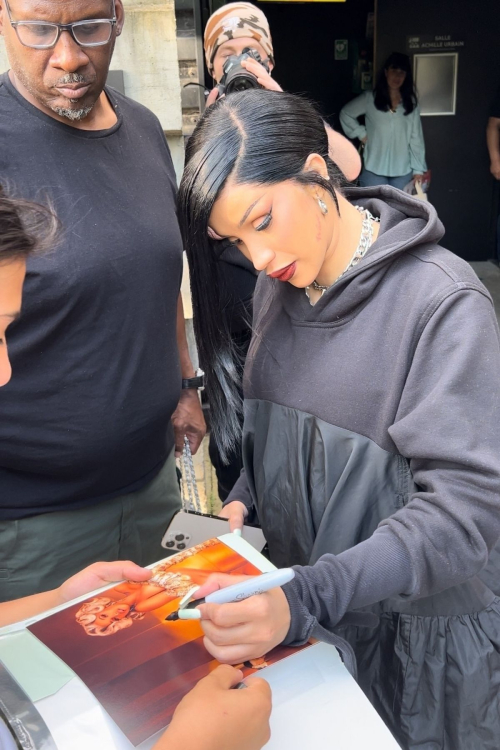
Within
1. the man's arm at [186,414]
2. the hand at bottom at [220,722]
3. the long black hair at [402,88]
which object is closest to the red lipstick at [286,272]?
the hand at bottom at [220,722]

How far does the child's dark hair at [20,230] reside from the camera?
1022 mm

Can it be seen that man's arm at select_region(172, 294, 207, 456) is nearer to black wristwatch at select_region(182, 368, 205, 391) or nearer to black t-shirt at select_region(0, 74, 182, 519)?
black wristwatch at select_region(182, 368, 205, 391)

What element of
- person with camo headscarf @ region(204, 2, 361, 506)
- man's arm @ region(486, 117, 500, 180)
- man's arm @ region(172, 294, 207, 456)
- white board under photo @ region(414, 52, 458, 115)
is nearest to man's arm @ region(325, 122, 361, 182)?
person with camo headscarf @ region(204, 2, 361, 506)

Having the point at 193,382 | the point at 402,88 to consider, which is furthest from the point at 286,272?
the point at 402,88

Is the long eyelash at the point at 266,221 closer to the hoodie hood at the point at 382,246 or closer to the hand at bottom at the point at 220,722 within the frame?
the hoodie hood at the point at 382,246

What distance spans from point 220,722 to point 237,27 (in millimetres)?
2046

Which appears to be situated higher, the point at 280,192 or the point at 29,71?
the point at 29,71

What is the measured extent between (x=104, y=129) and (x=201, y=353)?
0.67 metres

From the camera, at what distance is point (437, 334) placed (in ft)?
3.43

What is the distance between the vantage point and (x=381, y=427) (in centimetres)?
113

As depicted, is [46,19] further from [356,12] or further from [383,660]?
[356,12]

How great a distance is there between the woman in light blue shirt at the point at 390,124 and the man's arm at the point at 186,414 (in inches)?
156

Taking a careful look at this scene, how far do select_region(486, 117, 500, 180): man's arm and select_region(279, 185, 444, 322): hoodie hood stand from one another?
5089 mm

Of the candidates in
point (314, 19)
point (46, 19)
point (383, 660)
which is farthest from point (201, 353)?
point (314, 19)
